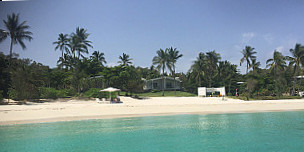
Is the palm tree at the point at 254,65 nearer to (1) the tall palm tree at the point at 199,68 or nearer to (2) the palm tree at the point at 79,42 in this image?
(1) the tall palm tree at the point at 199,68

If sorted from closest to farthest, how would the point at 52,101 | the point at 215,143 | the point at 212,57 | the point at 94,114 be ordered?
the point at 215,143
the point at 94,114
the point at 52,101
the point at 212,57

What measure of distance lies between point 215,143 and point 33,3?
1121cm

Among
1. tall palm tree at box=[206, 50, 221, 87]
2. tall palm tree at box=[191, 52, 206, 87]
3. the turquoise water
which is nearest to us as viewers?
the turquoise water

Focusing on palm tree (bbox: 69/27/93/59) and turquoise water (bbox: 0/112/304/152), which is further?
palm tree (bbox: 69/27/93/59)

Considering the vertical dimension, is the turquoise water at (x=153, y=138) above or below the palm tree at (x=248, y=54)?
below

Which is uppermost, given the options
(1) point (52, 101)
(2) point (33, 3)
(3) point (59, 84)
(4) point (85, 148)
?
Answer: (2) point (33, 3)

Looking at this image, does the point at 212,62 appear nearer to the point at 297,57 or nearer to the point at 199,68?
the point at 199,68

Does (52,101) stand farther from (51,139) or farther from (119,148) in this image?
(119,148)

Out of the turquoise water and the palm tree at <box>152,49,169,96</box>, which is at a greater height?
the palm tree at <box>152,49,169,96</box>

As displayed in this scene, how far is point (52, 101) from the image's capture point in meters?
20.6

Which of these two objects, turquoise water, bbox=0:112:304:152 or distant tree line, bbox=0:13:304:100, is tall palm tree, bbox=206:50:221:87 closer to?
distant tree line, bbox=0:13:304:100

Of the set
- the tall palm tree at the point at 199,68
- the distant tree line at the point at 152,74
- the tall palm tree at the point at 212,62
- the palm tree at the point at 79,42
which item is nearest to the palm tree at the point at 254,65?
the distant tree line at the point at 152,74

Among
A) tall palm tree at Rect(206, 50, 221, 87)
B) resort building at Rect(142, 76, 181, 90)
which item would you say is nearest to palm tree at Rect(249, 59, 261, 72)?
tall palm tree at Rect(206, 50, 221, 87)

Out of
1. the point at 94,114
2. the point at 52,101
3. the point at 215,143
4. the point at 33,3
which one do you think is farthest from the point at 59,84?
the point at 215,143
